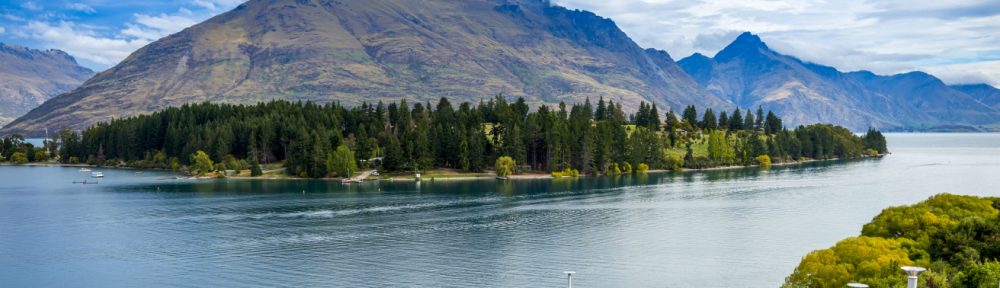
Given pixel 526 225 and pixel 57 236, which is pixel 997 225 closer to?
pixel 526 225

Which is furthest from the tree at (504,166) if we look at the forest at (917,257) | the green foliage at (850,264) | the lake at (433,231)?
the green foliage at (850,264)

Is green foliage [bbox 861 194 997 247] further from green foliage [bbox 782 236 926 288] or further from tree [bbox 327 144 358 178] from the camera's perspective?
tree [bbox 327 144 358 178]

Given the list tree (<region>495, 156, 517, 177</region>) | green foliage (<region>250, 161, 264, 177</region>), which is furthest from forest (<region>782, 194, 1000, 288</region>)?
green foliage (<region>250, 161, 264, 177</region>)

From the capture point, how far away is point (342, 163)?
180625 mm

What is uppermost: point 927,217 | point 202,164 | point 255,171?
point 202,164

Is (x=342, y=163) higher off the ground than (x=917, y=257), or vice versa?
(x=342, y=163)

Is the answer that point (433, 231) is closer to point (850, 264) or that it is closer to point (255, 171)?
point (850, 264)

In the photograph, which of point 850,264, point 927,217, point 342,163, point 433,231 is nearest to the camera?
point 850,264

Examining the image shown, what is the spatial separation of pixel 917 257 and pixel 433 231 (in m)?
54.8

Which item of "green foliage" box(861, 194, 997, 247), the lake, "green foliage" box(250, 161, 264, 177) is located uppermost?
"green foliage" box(250, 161, 264, 177)

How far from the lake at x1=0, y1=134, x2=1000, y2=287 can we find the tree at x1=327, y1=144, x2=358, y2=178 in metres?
14.9

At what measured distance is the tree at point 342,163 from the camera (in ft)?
591

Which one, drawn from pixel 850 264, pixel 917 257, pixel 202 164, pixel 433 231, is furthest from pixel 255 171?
pixel 917 257

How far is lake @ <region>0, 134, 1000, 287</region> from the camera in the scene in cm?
7062
